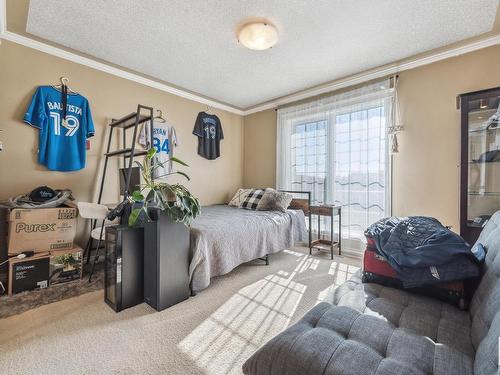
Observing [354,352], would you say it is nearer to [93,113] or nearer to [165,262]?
[165,262]

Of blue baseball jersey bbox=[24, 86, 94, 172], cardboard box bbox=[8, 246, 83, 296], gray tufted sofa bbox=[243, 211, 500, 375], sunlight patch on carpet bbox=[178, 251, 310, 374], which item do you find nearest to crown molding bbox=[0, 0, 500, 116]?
blue baseball jersey bbox=[24, 86, 94, 172]

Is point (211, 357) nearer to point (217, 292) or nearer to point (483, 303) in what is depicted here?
point (217, 292)

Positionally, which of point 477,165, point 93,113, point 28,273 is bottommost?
point 28,273

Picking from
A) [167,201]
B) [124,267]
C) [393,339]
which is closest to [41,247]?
[124,267]

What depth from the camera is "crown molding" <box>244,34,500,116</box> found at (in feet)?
7.81

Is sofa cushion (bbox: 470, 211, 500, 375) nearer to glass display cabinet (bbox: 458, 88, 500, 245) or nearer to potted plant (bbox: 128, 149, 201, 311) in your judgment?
glass display cabinet (bbox: 458, 88, 500, 245)

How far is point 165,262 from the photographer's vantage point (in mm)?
1830

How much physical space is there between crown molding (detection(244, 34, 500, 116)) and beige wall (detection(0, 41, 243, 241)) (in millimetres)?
1456

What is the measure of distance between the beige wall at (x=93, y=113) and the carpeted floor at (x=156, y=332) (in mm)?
1349

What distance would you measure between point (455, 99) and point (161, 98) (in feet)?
11.6

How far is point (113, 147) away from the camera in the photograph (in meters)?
3.01

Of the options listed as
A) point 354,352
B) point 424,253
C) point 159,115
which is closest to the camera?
point 354,352

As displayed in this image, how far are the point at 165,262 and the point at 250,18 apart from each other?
214 centimetres

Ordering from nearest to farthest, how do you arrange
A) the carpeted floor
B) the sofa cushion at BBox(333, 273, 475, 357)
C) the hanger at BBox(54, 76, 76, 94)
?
the sofa cushion at BBox(333, 273, 475, 357)
the carpeted floor
the hanger at BBox(54, 76, 76, 94)
